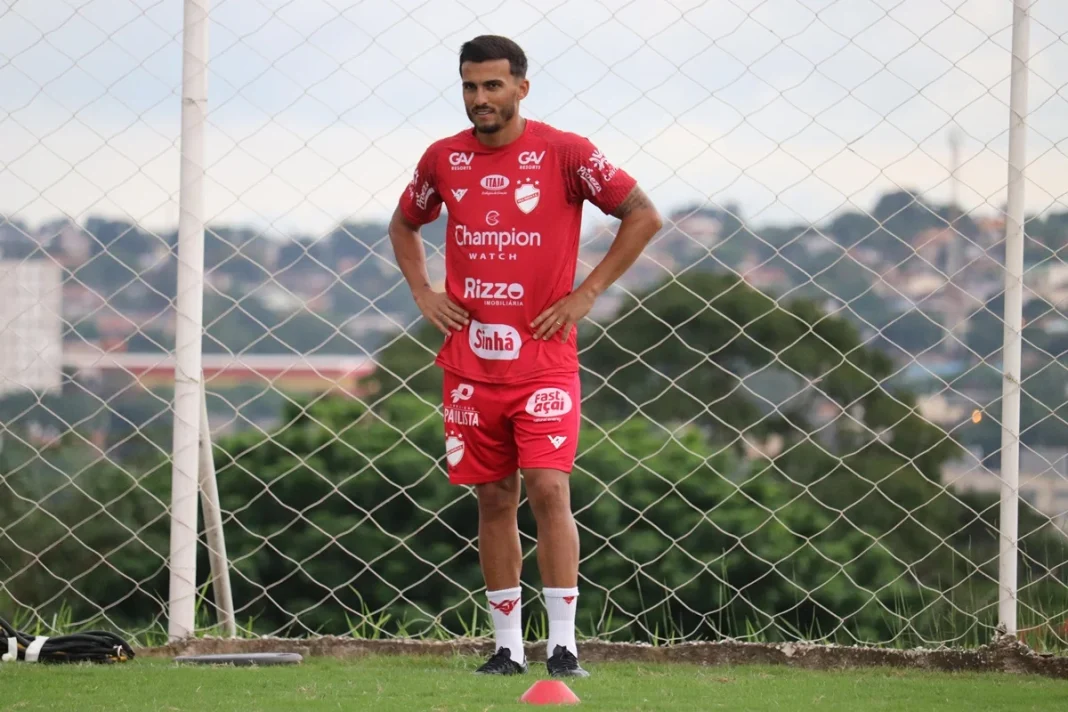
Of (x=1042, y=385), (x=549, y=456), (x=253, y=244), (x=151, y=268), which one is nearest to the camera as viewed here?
(x=549, y=456)

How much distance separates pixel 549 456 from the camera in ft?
9.66

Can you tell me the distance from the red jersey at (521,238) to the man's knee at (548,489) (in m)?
0.22

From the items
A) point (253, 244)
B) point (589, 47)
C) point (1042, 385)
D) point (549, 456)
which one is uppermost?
point (589, 47)

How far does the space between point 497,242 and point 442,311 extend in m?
0.21

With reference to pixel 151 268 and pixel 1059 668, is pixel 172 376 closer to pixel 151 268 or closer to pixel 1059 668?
pixel 151 268

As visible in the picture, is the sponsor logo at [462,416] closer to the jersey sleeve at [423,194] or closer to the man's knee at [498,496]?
the man's knee at [498,496]

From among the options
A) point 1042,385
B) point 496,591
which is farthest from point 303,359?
point 1042,385

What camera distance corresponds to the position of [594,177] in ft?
9.75

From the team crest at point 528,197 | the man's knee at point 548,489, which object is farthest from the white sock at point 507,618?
the team crest at point 528,197

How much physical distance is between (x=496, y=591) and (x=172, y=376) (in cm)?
105

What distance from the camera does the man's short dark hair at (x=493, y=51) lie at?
2951mm

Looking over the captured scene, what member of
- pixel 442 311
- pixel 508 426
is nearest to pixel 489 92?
pixel 442 311

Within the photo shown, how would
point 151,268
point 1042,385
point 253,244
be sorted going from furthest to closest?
point 253,244
point 151,268
point 1042,385

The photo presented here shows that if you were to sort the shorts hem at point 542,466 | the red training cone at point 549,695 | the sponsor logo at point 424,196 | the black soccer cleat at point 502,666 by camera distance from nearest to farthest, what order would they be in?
the red training cone at point 549,695
the shorts hem at point 542,466
the black soccer cleat at point 502,666
the sponsor logo at point 424,196
